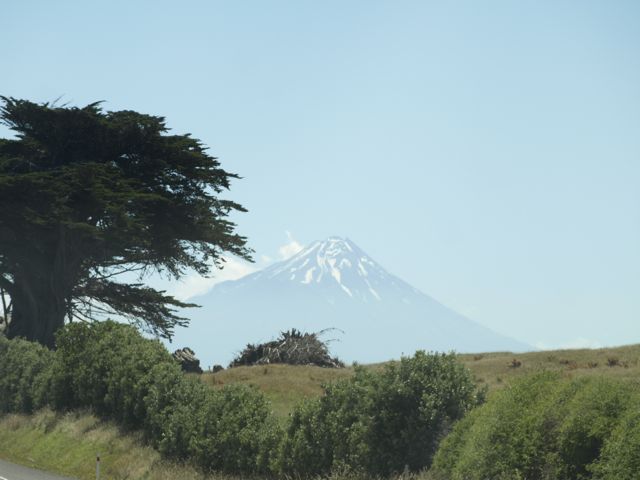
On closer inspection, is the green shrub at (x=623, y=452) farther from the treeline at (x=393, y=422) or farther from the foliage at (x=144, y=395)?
the foliage at (x=144, y=395)

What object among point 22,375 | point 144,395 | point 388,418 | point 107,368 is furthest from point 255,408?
point 22,375

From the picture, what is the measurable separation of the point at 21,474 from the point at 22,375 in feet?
43.0

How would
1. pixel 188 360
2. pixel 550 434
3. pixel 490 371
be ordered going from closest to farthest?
pixel 550 434, pixel 490 371, pixel 188 360

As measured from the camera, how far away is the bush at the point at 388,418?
700 inches

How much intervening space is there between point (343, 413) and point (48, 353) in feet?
68.3

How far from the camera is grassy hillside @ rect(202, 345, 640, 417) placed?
35.9 metres

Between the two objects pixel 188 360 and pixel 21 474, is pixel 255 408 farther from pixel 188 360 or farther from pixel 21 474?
Result: pixel 188 360

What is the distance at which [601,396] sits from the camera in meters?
13.8

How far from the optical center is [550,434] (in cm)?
1448

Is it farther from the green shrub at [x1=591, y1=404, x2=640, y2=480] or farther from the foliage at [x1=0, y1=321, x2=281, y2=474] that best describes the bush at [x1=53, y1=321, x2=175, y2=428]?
the green shrub at [x1=591, y1=404, x2=640, y2=480]

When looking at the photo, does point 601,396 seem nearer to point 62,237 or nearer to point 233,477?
point 233,477

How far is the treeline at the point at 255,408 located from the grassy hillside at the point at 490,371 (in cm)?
671

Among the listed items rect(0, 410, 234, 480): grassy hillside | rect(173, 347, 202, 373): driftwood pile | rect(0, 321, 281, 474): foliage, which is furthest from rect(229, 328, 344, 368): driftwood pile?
rect(0, 410, 234, 480): grassy hillside

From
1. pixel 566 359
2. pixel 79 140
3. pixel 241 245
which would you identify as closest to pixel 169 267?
pixel 241 245
